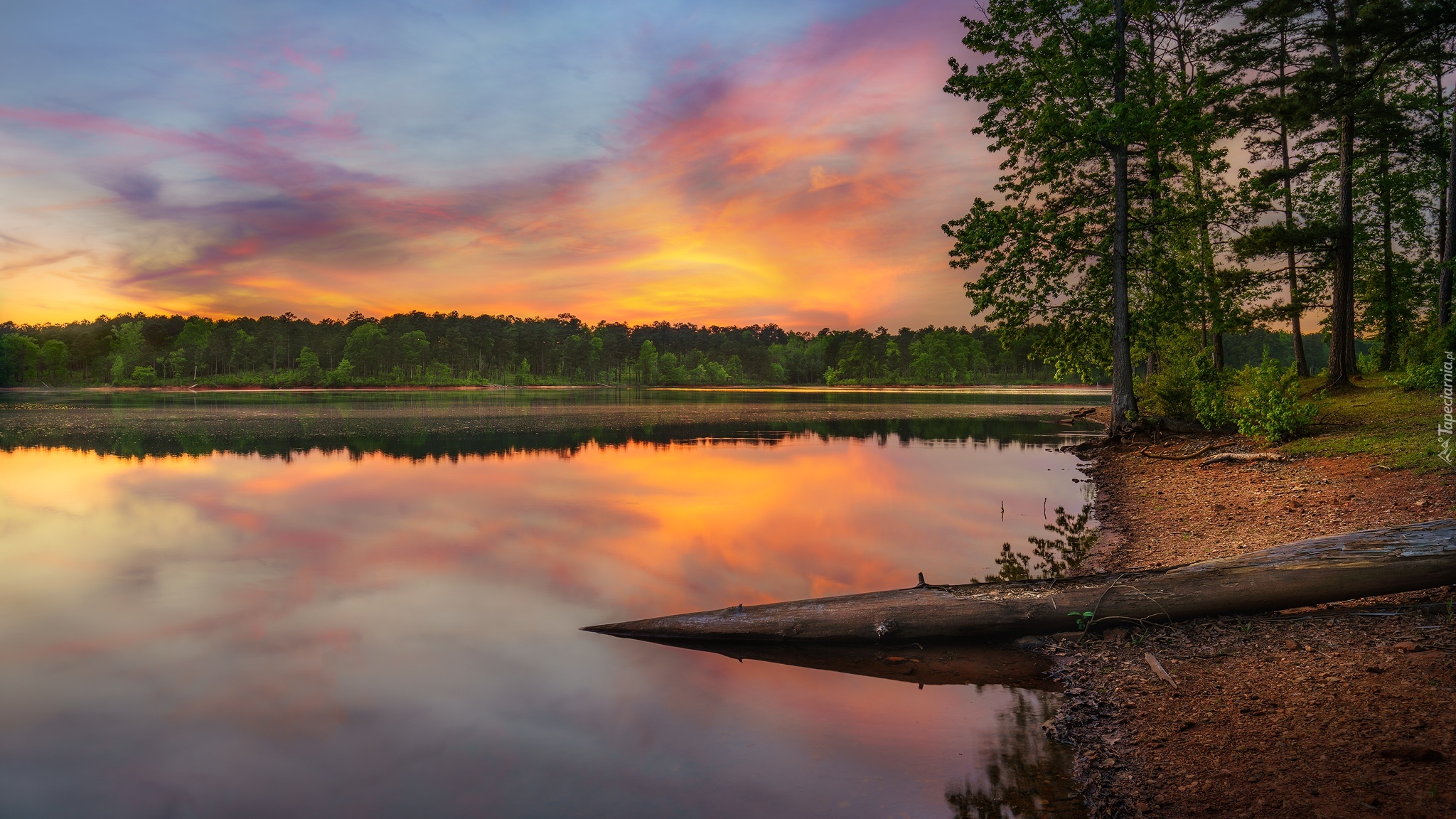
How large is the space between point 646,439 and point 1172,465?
73.9 ft

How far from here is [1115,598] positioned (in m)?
7.50

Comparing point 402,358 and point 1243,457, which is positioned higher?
point 402,358

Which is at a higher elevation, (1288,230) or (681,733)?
(1288,230)

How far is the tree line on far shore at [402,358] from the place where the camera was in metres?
148

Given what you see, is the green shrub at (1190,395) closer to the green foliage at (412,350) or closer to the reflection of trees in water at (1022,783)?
the reflection of trees in water at (1022,783)

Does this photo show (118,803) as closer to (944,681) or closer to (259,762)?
(259,762)

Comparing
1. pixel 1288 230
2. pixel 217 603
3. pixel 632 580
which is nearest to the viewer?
pixel 217 603

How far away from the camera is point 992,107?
73.4 ft

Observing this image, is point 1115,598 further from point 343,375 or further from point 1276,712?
point 343,375

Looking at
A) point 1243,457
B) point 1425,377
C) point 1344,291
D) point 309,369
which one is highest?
point 309,369

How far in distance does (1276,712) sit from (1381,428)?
627 inches

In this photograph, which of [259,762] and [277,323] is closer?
[259,762]


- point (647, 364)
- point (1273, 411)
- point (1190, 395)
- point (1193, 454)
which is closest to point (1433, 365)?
point (1273, 411)

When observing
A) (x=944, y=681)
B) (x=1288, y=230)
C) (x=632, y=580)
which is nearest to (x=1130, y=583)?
(x=944, y=681)
